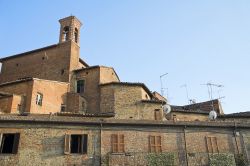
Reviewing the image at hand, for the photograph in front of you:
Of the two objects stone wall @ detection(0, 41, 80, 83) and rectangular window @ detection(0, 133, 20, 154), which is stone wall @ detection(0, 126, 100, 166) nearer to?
rectangular window @ detection(0, 133, 20, 154)

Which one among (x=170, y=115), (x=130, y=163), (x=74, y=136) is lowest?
(x=130, y=163)

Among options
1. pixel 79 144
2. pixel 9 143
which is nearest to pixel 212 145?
pixel 79 144

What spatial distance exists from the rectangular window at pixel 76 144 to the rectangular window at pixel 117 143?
1921 millimetres

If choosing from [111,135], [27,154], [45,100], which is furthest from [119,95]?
[27,154]

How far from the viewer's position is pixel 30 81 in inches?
1171

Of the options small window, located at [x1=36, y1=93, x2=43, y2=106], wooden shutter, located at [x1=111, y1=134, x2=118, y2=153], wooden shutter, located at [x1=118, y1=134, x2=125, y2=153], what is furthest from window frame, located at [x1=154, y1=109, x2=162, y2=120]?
small window, located at [x1=36, y1=93, x2=43, y2=106]

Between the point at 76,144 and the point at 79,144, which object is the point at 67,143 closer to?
the point at 76,144

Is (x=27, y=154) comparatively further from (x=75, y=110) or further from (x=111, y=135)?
(x=75, y=110)

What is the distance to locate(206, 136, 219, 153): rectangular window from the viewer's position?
22.5 metres

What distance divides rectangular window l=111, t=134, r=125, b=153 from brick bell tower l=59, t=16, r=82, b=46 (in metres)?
19.6

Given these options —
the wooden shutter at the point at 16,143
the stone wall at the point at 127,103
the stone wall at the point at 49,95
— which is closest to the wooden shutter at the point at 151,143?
the stone wall at the point at 127,103

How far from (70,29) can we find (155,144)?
862 inches

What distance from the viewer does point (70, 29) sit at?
38094 mm

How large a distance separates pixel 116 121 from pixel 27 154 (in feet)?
21.4
